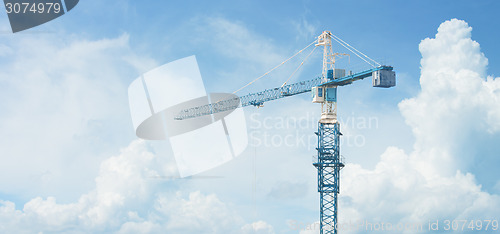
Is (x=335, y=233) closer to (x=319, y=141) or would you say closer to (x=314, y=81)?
(x=319, y=141)

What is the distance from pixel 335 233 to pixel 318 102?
30.1 meters

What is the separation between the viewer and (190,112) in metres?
190

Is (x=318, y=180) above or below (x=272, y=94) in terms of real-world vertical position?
below

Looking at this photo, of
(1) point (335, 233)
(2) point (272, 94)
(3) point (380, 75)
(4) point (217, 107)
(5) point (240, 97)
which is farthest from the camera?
(4) point (217, 107)

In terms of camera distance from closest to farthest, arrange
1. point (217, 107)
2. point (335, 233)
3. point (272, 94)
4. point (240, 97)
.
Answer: point (335, 233), point (272, 94), point (240, 97), point (217, 107)

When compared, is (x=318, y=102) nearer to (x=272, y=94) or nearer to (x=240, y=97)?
(x=272, y=94)

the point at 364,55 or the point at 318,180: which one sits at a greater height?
the point at 364,55

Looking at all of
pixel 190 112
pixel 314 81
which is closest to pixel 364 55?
pixel 314 81

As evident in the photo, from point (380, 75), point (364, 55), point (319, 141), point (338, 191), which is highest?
point (364, 55)

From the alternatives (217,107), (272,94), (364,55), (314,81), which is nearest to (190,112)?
(217,107)

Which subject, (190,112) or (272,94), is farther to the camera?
(190,112)

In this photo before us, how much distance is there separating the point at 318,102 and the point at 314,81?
6.43m

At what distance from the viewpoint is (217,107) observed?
180 m

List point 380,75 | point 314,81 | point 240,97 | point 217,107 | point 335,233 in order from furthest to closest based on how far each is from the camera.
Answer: point 217,107
point 240,97
point 314,81
point 335,233
point 380,75
